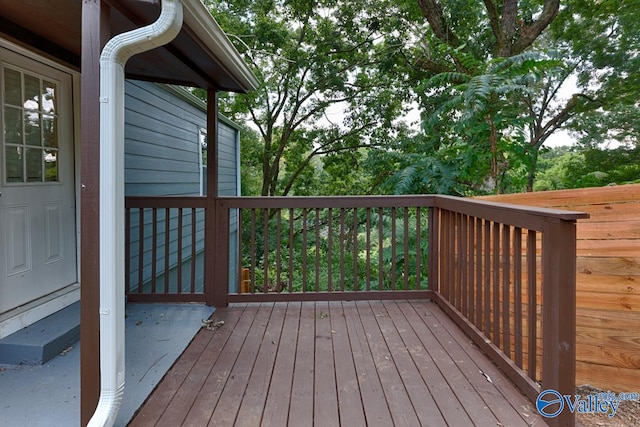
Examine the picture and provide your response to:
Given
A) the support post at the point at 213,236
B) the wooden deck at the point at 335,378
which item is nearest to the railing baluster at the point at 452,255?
the wooden deck at the point at 335,378

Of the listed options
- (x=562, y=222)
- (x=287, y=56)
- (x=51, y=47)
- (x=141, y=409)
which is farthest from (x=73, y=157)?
(x=287, y=56)

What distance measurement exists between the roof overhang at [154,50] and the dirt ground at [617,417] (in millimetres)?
3005

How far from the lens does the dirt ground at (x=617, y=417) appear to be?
2168 mm

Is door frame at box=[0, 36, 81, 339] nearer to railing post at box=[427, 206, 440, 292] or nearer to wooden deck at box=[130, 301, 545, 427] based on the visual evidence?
wooden deck at box=[130, 301, 545, 427]

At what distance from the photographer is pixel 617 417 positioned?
7.37ft

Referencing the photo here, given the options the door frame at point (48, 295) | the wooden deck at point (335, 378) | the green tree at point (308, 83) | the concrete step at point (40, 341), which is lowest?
the wooden deck at point (335, 378)

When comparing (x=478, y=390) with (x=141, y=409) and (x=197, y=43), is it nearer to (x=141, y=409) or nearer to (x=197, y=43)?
(x=141, y=409)

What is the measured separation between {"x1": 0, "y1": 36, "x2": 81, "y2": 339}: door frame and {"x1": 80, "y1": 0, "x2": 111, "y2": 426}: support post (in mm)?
1089

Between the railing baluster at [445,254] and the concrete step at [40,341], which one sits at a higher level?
the railing baluster at [445,254]

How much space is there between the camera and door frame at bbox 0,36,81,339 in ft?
7.80

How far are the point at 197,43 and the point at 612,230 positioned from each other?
2.82 meters

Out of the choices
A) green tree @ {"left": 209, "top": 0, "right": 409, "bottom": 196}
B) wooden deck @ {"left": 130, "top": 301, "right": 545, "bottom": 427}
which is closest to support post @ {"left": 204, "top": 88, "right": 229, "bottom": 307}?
wooden deck @ {"left": 130, "top": 301, "right": 545, "bottom": 427}

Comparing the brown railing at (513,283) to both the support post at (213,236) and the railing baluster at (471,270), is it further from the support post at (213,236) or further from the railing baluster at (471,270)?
the support post at (213,236)

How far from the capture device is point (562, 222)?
5.54ft
